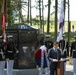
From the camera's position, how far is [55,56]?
472 inches

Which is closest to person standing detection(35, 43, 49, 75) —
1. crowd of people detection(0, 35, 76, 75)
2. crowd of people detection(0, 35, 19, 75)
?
crowd of people detection(0, 35, 76, 75)

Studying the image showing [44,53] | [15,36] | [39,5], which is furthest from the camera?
[39,5]

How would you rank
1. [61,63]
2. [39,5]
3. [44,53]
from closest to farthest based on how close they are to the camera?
[61,63], [44,53], [39,5]

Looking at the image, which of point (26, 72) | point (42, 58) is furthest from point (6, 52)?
point (26, 72)

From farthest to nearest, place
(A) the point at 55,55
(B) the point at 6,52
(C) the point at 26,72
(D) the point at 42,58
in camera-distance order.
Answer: (C) the point at 26,72
(D) the point at 42,58
(B) the point at 6,52
(A) the point at 55,55

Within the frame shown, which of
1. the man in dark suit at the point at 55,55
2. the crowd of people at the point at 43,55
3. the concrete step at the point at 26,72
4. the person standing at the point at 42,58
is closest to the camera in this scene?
the man in dark suit at the point at 55,55

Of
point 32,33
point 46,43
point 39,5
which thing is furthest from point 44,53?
point 39,5

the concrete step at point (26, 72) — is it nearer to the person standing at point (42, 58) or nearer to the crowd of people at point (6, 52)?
the person standing at point (42, 58)

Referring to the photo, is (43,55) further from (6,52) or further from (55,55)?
(55,55)

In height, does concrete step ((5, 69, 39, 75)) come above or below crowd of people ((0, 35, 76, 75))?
below

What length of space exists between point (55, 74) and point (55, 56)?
66 cm

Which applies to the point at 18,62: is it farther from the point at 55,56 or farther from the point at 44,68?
the point at 55,56

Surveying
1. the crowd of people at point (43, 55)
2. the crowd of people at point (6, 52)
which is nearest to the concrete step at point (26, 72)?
the crowd of people at point (43, 55)

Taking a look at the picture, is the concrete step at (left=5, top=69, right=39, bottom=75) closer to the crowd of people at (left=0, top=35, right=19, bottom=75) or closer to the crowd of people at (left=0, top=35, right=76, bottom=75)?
the crowd of people at (left=0, top=35, right=76, bottom=75)
